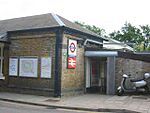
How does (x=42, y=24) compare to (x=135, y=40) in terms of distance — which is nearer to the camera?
(x=42, y=24)

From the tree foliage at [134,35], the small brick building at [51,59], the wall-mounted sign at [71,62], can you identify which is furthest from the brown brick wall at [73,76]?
the tree foliage at [134,35]

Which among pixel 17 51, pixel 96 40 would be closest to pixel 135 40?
pixel 96 40

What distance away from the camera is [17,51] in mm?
19250

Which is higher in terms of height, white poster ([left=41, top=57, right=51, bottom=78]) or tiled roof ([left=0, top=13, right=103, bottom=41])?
tiled roof ([left=0, top=13, right=103, bottom=41])

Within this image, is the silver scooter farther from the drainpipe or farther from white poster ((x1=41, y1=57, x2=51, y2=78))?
white poster ((x1=41, y1=57, x2=51, y2=78))

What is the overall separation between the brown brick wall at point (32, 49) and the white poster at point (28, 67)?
24 centimetres

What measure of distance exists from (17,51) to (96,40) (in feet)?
18.9

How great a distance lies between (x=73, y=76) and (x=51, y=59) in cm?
192

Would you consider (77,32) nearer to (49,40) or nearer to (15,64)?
(49,40)

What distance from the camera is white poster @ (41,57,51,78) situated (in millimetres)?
17625

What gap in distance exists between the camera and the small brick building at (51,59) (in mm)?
17516

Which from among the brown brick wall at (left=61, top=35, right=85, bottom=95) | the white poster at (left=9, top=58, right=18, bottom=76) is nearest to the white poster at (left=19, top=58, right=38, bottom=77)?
the white poster at (left=9, top=58, right=18, bottom=76)

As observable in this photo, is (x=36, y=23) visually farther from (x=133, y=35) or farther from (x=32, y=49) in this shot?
(x=133, y=35)

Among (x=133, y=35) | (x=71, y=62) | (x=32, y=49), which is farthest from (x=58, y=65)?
(x=133, y=35)
